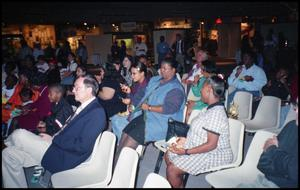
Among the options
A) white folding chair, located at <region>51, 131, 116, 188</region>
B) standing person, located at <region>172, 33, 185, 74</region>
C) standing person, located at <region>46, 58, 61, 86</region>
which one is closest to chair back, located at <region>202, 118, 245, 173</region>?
white folding chair, located at <region>51, 131, 116, 188</region>

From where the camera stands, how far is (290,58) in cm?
1235

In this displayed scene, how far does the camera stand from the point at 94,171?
122 inches

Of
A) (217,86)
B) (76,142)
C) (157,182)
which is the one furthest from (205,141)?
(76,142)

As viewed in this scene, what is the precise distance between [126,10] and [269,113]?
266 centimetres

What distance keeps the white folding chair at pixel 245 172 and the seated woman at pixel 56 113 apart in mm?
2090

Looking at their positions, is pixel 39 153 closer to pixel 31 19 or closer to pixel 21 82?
pixel 31 19

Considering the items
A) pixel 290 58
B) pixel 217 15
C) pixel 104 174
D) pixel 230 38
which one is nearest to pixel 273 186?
pixel 104 174

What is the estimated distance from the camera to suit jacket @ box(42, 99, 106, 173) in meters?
3.05

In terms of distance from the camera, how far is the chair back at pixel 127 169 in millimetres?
2469

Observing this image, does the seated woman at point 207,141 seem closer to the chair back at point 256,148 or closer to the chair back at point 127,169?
the chair back at point 256,148

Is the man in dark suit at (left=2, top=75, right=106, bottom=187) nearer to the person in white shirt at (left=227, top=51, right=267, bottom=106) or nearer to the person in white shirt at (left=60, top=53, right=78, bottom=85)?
the person in white shirt at (left=227, top=51, right=267, bottom=106)

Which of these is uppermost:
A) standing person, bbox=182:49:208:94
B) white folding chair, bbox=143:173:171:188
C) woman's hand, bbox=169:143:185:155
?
standing person, bbox=182:49:208:94

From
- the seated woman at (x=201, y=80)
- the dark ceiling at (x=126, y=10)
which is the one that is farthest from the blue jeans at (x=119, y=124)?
the dark ceiling at (x=126, y=10)

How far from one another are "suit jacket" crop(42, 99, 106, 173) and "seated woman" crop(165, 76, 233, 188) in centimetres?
81
